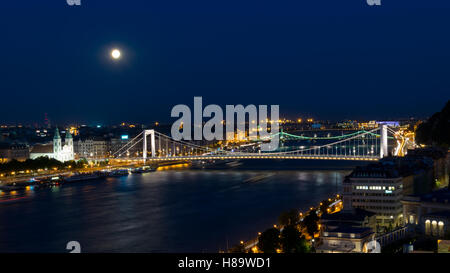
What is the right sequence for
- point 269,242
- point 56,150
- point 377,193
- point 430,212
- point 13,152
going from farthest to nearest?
point 13,152 → point 56,150 → point 377,193 → point 430,212 → point 269,242

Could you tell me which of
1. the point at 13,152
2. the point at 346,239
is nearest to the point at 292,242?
the point at 346,239

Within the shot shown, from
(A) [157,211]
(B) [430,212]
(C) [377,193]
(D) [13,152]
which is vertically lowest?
(A) [157,211]

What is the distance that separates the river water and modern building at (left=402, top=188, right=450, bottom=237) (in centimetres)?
141

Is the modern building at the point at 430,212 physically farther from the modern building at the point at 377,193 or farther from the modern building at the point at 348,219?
the modern building at the point at 348,219

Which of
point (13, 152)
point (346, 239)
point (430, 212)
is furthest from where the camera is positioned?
point (13, 152)

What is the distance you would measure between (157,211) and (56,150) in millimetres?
9387

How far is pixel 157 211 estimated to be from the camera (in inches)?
295

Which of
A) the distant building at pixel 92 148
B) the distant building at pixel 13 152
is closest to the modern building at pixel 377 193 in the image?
the distant building at pixel 13 152

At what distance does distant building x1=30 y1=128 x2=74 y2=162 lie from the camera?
15.9 meters

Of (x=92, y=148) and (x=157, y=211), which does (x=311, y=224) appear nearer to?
(x=157, y=211)

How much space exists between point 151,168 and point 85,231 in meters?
8.51

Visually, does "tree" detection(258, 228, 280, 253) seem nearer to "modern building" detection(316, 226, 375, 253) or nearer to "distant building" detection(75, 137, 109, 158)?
"modern building" detection(316, 226, 375, 253)
